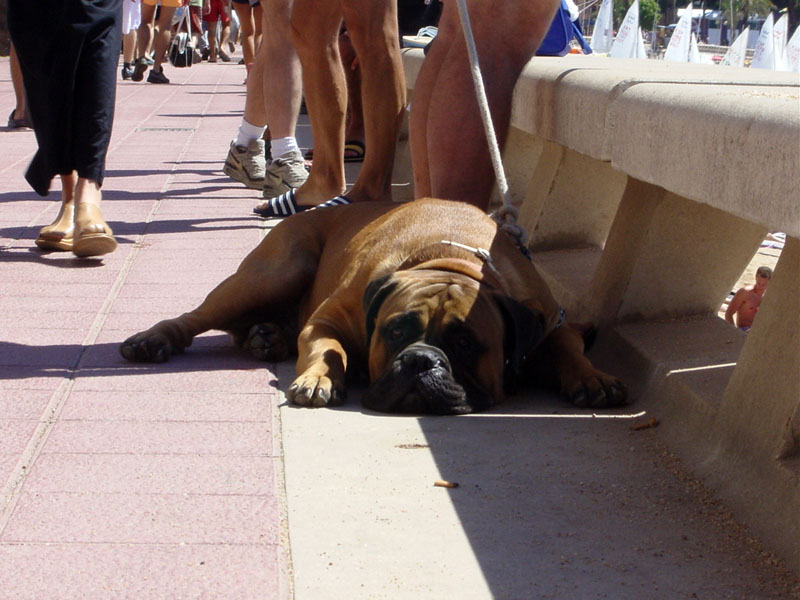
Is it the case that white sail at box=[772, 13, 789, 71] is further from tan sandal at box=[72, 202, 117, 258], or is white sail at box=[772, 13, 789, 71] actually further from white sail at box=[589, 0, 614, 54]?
tan sandal at box=[72, 202, 117, 258]

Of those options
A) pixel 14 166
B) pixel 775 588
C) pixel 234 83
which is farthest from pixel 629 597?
pixel 234 83

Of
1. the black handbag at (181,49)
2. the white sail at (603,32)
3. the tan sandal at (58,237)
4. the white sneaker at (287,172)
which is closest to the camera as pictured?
the tan sandal at (58,237)

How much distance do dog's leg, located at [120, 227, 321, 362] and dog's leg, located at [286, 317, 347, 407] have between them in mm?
327

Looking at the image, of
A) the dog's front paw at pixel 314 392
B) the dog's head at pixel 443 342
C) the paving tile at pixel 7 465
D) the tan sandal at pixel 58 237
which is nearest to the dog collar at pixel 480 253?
the dog's head at pixel 443 342

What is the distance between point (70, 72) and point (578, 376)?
2667 mm

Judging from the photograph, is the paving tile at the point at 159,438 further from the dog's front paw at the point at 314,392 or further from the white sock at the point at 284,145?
the white sock at the point at 284,145

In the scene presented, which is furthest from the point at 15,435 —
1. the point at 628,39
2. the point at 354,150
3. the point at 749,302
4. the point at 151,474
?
the point at 628,39

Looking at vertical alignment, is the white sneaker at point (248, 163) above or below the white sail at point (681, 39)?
above

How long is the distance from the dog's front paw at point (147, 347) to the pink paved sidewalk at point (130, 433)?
0.04 m

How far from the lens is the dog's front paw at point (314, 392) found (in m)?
3.20

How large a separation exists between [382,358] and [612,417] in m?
0.65

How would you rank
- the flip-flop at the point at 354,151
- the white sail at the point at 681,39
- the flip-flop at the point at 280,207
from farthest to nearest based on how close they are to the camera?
1. the white sail at the point at 681,39
2. the flip-flop at the point at 354,151
3. the flip-flop at the point at 280,207

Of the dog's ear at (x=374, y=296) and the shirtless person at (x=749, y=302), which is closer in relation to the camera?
the dog's ear at (x=374, y=296)

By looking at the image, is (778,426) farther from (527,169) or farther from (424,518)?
(527,169)
